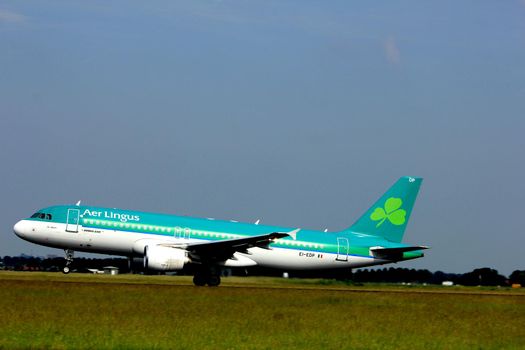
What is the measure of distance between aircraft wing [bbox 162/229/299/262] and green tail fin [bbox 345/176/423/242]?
7723mm

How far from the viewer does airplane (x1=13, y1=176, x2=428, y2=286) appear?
140 feet

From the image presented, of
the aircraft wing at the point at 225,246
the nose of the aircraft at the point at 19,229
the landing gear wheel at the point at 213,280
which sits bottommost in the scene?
the landing gear wheel at the point at 213,280

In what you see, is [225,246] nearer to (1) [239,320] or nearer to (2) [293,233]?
(2) [293,233]

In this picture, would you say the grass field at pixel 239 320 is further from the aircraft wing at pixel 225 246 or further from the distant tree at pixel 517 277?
the distant tree at pixel 517 277

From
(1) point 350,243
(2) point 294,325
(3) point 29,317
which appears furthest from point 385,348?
(1) point 350,243

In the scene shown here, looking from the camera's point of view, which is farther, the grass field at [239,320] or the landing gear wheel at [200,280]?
the landing gear wheel at [200,280]

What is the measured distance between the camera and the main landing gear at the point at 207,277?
44125 millimetres

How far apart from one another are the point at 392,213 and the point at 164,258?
1498 centimetres

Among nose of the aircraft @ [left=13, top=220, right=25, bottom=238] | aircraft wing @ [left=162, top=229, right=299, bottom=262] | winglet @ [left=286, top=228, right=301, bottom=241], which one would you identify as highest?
nose of the aircraft @ [left=13, top=220, right=25, bottom=238]

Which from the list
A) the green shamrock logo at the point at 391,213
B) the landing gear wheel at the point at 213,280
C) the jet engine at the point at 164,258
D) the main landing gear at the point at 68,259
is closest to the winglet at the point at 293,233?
the landing gear wheel at the point at 213,280

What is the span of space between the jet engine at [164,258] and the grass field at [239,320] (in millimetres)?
4130

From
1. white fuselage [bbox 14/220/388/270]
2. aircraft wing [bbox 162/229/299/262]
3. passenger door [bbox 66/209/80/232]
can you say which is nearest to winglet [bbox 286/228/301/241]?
aircraft wing [bbox 162/229/299/262]

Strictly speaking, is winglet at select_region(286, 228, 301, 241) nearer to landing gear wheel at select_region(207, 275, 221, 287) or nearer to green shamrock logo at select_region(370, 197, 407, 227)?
landing gear wheel at select_region(207, 275, 221, 287)

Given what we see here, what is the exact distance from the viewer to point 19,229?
44.6 metres
